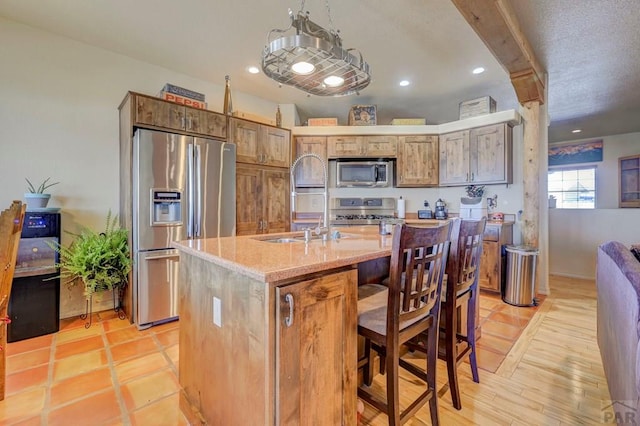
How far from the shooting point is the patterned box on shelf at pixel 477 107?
4164 millimetres

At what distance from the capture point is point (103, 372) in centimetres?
201

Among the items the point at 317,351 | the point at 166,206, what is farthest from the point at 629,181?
the point at 166,206

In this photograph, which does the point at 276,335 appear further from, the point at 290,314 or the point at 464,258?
the point at 464,258

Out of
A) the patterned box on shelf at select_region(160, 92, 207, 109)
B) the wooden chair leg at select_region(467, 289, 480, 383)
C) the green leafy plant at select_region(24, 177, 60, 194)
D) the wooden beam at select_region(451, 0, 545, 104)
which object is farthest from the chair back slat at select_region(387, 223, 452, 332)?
the green leafy plant at select_region(24, 177, 60, 194)

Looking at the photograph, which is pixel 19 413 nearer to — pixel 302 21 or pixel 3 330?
pixel 3 330

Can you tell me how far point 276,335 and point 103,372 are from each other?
1.78 metres

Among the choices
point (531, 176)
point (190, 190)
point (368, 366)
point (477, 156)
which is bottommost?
point (368, 366)

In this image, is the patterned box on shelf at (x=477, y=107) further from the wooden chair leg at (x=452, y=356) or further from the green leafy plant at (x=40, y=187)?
the green leafy plant at (x=40, y=187)

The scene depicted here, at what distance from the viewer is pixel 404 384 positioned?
1.92 meters

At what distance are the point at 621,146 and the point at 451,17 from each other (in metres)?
6.55

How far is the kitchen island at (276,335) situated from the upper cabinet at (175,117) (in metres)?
2.03

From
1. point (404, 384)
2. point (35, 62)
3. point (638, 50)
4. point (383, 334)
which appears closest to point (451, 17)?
point (638, 50)

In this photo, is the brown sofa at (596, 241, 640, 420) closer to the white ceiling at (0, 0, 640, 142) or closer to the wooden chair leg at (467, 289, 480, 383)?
the wooden chair leg at (467, 289, 480, 383)

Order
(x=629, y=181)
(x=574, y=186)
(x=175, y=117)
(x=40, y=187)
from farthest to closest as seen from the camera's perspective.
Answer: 1. (x=574, y=186)
2. (x=629, y=181)
3. (x=175, y=117)
4. (x=40, y=187)
